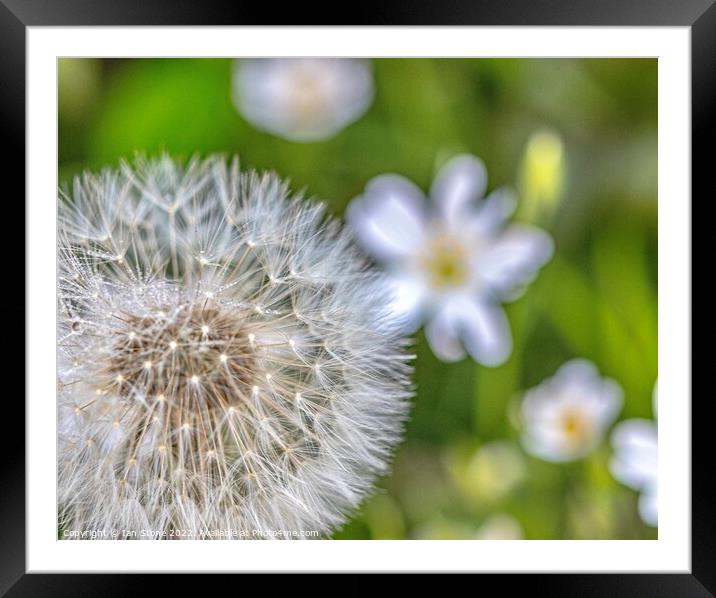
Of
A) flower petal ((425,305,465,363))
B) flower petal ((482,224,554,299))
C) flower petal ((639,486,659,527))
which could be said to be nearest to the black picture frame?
flower petal ((639,486,659,527))

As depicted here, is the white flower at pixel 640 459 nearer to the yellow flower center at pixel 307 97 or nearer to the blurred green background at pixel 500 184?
the blurred green background at pixel 500 184

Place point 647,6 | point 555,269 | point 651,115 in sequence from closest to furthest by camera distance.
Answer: point 647,6 < point 651,115 < point 555,269

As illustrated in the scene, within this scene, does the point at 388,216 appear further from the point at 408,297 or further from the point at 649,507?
the point at 649,507

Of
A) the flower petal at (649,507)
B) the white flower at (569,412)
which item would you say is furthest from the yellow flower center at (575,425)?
the flower petal at (649,507)

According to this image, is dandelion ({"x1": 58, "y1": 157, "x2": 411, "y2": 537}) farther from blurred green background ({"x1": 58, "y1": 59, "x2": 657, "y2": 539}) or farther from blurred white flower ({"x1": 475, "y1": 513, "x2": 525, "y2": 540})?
blurred white flower ({"x1": 475, "y1": 513, "x2": 525, "y2": 540})

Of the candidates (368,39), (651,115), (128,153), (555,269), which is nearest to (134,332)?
(128,153)

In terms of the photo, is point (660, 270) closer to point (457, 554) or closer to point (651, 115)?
point (651, 115)

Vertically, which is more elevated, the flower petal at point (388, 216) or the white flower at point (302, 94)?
the white flower at point (302, 94)
